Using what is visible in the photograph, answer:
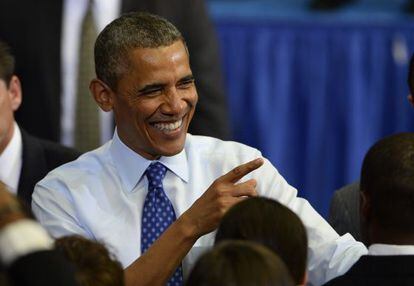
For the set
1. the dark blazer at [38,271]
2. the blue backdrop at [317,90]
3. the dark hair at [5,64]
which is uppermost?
the dark blazer at [38,271]

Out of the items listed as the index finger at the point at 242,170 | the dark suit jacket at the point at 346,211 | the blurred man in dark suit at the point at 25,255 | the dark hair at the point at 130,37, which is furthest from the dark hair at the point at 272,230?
the dark suit jacket at the point at 346,211

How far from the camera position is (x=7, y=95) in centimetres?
357

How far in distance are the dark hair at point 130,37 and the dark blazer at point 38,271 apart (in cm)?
127

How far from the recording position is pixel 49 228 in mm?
2932

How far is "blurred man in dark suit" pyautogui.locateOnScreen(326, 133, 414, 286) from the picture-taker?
241 cm

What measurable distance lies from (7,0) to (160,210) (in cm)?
147

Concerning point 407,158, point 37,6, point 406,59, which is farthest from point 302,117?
point 407,158

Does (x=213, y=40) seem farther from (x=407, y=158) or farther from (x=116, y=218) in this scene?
(x=407, y=158)

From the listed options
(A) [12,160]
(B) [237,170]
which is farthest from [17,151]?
(B) [237,170]

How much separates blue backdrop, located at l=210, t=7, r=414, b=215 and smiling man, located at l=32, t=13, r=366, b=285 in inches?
71.2

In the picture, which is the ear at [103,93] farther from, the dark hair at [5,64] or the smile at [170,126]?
the dark hair at [5,64]

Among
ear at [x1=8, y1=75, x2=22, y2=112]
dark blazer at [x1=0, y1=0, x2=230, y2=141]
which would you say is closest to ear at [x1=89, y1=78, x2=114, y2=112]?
ear at [x1=8, y1=75, x2=22, y2=112]

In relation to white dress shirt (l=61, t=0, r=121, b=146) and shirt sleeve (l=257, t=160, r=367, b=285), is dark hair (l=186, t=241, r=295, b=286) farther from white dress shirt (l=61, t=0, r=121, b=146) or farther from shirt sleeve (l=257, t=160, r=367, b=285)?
white dress shirt (l=61, t=0, r=121, b=146)

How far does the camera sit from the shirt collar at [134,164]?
301 cm
